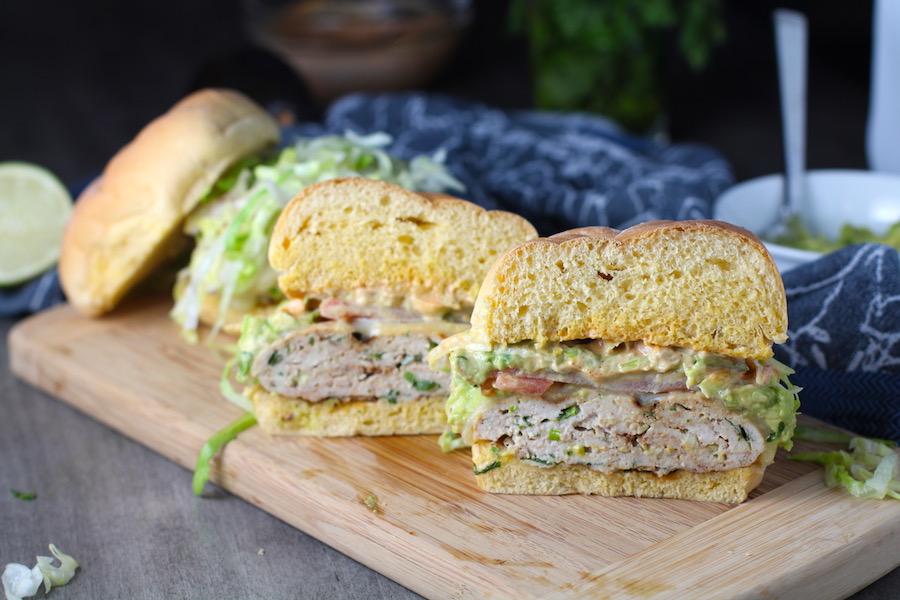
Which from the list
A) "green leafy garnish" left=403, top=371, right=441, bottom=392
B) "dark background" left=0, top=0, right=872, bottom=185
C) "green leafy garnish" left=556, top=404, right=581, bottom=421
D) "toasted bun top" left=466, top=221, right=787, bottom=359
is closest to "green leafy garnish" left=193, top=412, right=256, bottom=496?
"green leafy garnish" left=403, top=371, right=441, bottom=392

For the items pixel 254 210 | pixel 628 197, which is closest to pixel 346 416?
pixel 254 210

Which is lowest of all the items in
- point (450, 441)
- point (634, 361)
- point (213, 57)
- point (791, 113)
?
point (450, 441)

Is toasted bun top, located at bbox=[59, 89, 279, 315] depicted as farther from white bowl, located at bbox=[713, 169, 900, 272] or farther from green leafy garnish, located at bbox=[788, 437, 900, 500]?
green leafy garnish, located at bbox=[788, 437, 900, 500]

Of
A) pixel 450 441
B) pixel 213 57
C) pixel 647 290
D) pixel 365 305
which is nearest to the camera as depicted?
pixel 647 290

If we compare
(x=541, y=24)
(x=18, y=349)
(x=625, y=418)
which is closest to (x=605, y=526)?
(x=625, y=418)

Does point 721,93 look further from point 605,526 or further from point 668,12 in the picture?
point 605,526

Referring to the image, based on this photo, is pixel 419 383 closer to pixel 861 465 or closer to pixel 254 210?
pixel 254 210

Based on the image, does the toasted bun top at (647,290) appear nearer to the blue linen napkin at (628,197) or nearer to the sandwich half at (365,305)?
the sandwich half at (365,305)
